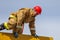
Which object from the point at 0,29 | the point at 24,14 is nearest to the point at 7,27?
the point at 0,29

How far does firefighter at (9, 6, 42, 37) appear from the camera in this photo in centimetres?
421

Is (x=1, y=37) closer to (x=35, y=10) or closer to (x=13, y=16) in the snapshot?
(x=13, y=16)

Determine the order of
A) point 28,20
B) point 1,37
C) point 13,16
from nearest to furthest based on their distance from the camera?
point 1,37 < point 13,16 < point 28,20

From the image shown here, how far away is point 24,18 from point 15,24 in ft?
0.99

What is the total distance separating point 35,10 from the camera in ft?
14.5

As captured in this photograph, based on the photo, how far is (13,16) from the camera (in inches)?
168

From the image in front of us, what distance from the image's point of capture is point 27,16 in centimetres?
445

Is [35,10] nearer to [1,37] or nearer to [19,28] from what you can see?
[19,28]

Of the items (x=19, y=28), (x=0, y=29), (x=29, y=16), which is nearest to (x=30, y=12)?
(x=29, y=16)

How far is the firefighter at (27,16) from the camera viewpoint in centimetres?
421

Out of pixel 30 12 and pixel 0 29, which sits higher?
pixel 30 12

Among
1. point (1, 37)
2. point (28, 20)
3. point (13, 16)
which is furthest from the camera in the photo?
point (28, 20)

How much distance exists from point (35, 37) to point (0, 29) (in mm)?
704

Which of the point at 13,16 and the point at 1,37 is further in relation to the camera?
the point at 13,16
